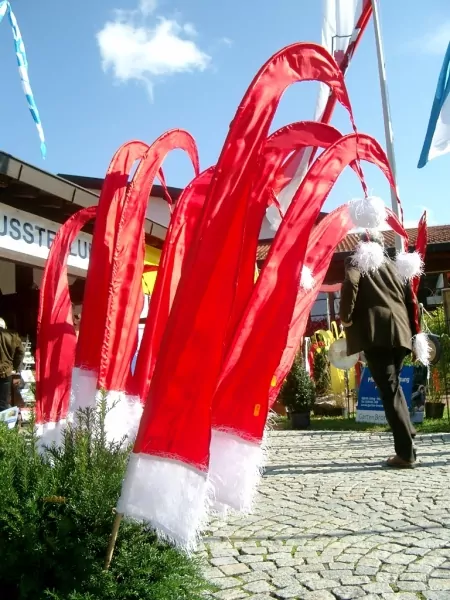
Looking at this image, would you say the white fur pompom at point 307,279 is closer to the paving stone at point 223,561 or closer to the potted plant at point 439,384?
the paving stone at point 223,561

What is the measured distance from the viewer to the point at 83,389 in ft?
10.7

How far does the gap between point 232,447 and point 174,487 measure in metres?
0.38

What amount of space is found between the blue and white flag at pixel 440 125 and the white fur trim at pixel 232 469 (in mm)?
7956

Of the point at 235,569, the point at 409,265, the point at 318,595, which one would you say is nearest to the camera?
the point at 318,595

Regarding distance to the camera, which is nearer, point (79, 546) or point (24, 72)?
point (79, 546)

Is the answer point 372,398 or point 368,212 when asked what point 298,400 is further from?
point 368,212

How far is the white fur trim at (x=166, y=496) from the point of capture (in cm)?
204

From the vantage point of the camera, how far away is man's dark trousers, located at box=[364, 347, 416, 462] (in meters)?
5.09

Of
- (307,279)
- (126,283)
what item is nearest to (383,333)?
(307,279)

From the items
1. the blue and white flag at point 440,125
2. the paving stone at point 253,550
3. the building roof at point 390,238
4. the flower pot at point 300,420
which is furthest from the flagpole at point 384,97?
the building roof at point 390,238

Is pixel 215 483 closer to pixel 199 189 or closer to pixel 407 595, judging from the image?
pixel 407 595

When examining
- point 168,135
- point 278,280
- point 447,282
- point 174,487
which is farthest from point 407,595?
point 447,282

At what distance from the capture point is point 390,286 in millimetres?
5516

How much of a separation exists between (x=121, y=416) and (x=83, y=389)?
0.94 ft
